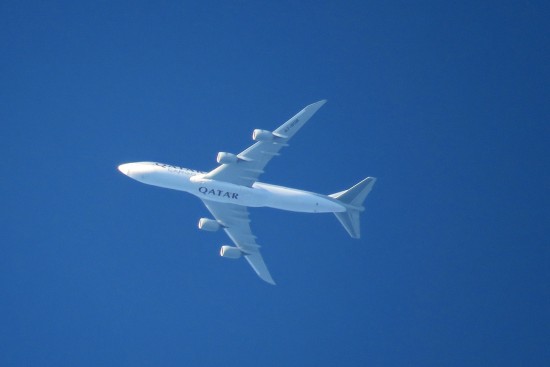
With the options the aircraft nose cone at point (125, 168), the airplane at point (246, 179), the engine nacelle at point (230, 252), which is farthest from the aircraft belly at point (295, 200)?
the aircraft nose cone at point (125, 168)

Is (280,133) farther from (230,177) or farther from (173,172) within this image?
(173,172)

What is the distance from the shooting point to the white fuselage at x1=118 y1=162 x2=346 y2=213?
170 ft

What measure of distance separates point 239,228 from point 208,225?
349 cm

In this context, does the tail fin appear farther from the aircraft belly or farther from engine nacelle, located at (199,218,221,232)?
engine nacelle, located at (199,218,221,232)

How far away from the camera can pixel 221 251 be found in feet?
182

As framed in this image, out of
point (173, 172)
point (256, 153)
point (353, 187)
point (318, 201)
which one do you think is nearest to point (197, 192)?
point (173, 172)

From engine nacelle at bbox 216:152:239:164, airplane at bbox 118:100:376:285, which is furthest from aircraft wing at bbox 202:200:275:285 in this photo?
engine nacelle at bbox 216:152:239:164

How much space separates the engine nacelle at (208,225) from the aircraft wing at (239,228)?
4.92 feet

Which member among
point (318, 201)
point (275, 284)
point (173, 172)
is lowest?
point (275, 284)

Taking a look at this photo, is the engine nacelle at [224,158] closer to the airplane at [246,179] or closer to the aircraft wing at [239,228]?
the airplane at [246,179]

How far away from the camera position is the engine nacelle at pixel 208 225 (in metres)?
54.3

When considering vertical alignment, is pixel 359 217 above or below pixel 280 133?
below

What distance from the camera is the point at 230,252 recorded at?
55.5 metres

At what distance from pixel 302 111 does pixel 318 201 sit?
25.6ft
